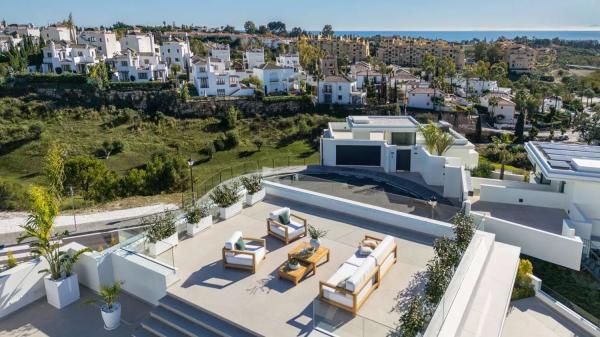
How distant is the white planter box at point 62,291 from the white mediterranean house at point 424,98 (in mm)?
64138

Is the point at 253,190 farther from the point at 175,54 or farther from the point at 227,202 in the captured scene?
the point at 175,54

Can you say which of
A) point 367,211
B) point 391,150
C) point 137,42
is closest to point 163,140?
point 391,150

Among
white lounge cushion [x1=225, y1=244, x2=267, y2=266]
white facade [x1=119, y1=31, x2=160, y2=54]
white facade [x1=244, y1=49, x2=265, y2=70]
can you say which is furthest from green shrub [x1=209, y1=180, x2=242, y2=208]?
white facade [x1=119, y1=31, x2=160, y2=54]

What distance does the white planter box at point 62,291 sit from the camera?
37.9ft

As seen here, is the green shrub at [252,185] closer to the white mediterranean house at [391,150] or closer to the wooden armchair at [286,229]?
the wooden armchair at [286,229]

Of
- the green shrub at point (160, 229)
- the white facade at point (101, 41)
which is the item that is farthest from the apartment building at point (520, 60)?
the green shrub at point (160, 229)

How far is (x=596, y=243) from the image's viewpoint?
1864 cm

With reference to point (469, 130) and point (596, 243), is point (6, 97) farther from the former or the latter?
point (596, 243)

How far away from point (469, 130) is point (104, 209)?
50.6m

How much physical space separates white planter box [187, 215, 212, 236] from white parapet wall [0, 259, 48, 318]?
383 centimetres

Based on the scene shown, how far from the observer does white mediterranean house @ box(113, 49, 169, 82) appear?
2931 inches

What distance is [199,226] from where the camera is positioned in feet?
45.2

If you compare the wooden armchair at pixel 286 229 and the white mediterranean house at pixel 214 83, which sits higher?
the white mediterranean house at pixel 214 83

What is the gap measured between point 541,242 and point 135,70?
7090cm
